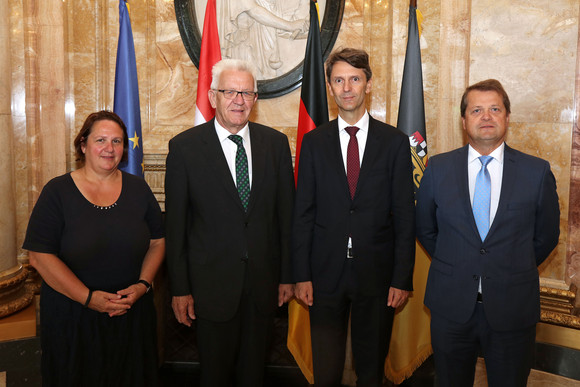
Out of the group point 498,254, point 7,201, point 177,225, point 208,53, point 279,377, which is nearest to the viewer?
point 498,254

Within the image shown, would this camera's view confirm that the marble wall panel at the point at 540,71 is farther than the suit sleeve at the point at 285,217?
Yes

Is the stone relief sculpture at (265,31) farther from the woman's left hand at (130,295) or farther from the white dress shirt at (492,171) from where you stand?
the woman's left hand at (130,295)

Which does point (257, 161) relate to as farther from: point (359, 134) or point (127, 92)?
point (127, 92)

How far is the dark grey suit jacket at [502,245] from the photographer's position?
2037 millimetres

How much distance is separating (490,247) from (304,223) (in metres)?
0.82

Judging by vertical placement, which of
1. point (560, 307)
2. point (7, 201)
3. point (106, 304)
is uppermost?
point (7, 201)

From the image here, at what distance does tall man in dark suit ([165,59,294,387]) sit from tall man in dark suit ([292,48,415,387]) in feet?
0.42

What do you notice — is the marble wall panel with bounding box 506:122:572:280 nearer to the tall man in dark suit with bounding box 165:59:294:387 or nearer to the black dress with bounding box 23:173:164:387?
the tall man in dark suit with bounding box 165:59:294:387

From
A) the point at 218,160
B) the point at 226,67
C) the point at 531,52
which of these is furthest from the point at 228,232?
the point at 531,52

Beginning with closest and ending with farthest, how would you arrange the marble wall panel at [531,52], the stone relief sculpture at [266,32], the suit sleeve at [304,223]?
the suit sleeve at [304,223]
the marble wall panel at [531,52]
the stone relief sculpture at [266,32]

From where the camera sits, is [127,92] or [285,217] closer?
[285,217]

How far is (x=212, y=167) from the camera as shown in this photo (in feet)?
7.18

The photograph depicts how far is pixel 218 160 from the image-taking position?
220cm

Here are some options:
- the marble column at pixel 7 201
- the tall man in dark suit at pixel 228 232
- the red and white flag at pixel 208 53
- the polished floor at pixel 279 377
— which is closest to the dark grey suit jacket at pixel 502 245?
the tall man in dark suit at pixel 228 232
